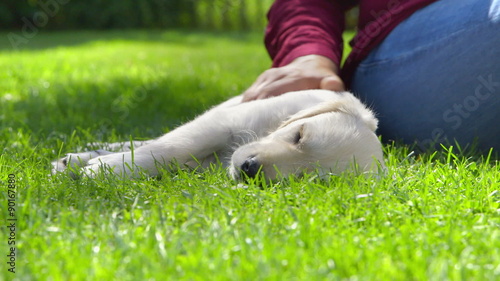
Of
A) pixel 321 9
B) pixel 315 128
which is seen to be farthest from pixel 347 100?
pixel 321 9

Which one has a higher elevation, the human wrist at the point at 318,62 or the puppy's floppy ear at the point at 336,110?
the human wrist at the point at 318,62

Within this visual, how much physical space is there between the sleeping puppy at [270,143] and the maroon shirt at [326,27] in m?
0.70

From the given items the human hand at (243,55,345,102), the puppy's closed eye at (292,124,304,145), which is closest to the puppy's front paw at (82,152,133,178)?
the puppy's closed eye at (292,124,304,145)

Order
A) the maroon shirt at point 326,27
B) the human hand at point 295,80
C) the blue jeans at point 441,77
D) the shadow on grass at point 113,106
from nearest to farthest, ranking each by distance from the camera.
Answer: the blue jeans at point 441,77
the human hand at point 295,80
the maroon shirt at point 326,27
the shadow on grass at point 113,106

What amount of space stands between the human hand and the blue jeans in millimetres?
427

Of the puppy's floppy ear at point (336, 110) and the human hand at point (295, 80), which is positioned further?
the human hand at point (295, 80)

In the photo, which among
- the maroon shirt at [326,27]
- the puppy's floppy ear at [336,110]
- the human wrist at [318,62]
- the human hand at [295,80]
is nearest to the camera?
the puppy's floppy ear at [336,110]

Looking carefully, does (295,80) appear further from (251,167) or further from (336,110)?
(251,167)

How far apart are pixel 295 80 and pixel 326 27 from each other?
2.75 feet

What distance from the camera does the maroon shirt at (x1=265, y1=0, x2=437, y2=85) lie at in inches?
151

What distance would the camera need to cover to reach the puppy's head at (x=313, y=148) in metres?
2.54

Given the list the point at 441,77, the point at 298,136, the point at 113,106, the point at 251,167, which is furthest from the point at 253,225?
the point at 113,106

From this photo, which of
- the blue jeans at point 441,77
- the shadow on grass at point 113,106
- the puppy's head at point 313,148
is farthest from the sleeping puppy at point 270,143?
the shadow on grass at point 113,106

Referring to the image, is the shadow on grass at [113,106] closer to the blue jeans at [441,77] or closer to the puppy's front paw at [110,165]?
the puppy's front paw at [110,165]
